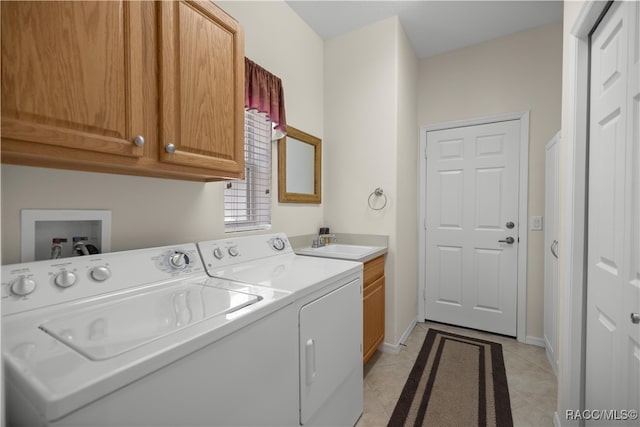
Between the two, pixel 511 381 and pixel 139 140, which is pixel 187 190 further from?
pixel 511 381

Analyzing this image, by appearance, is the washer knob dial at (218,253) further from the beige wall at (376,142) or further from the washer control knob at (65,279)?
the beige wall at (376,142)

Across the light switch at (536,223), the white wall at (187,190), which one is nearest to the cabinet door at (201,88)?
the white wall at (187,190)

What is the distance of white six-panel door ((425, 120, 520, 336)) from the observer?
275cm

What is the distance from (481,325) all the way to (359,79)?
268cm

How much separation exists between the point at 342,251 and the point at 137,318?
1.76m

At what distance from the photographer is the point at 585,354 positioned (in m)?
1.40

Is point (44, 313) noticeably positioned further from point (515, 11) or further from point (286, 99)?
point (515, 11)

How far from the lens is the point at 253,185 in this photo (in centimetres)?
209

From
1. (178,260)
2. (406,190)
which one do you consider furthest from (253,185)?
(406,190)

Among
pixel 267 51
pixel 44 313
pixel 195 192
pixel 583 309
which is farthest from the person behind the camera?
pixel 267 51

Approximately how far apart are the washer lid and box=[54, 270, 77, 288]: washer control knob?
4.6 inches

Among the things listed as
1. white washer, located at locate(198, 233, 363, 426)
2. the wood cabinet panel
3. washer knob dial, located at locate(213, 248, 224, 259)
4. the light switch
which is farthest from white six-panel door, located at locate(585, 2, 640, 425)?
washer knob dial, located at locate(213, 248, 224, 259)

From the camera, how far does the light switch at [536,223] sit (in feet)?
8.54

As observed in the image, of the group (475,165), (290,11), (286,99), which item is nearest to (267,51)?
(286,99)
